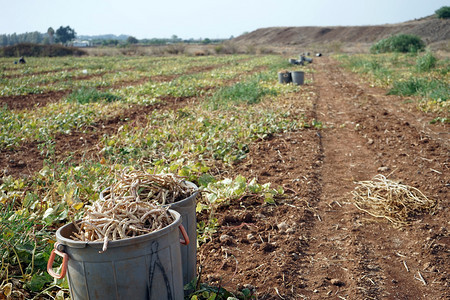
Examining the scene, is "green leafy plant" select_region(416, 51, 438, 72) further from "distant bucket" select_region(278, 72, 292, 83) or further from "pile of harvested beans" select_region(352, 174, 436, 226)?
"pile of harvested beans" select_region(352, 174, 436, 226)

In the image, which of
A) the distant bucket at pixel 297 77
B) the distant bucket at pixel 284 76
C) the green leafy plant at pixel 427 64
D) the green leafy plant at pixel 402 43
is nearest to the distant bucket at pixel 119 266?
the distant bucket at pixel 297 77

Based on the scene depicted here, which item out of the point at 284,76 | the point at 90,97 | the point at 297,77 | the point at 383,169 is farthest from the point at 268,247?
the point at 284,76

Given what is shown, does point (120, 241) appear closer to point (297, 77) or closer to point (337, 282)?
point (337, 282)

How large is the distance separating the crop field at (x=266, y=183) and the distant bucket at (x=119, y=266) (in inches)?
25.7

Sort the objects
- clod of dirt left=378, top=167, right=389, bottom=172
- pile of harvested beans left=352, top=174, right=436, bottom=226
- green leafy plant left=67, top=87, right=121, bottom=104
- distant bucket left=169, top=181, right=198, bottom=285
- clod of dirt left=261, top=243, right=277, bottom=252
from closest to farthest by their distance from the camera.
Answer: distant bucket left=169, top=181, right=198, bottom=285 → clod of dirt left=261, top=243, right=277, bottom=252 → pile of harvested beans left=352, top=174, right=436, bottom=226 → clod of dirt left=378, top=167, right=389, bottom=172 → green leafy plant left=67, top=87, right=121, bottom=104

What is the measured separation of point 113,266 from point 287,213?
7.98 feet

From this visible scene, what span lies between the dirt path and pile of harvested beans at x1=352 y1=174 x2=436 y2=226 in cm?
10

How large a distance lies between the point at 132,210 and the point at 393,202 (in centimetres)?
293

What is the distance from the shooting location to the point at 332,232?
11.9 feet

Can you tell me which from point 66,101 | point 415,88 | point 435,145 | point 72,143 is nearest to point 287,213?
point 435,145

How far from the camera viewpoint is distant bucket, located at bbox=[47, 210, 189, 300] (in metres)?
1.79

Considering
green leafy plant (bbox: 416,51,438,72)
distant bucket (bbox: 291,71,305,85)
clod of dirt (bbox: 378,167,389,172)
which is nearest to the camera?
clod of dirt (bbox: 378,167,389,172)

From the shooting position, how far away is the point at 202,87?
14.3m

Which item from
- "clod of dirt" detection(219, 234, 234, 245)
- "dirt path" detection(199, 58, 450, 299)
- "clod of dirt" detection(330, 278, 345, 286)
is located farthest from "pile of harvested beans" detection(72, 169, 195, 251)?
"clod of dirt" detection(330, 278, 345, 286)
